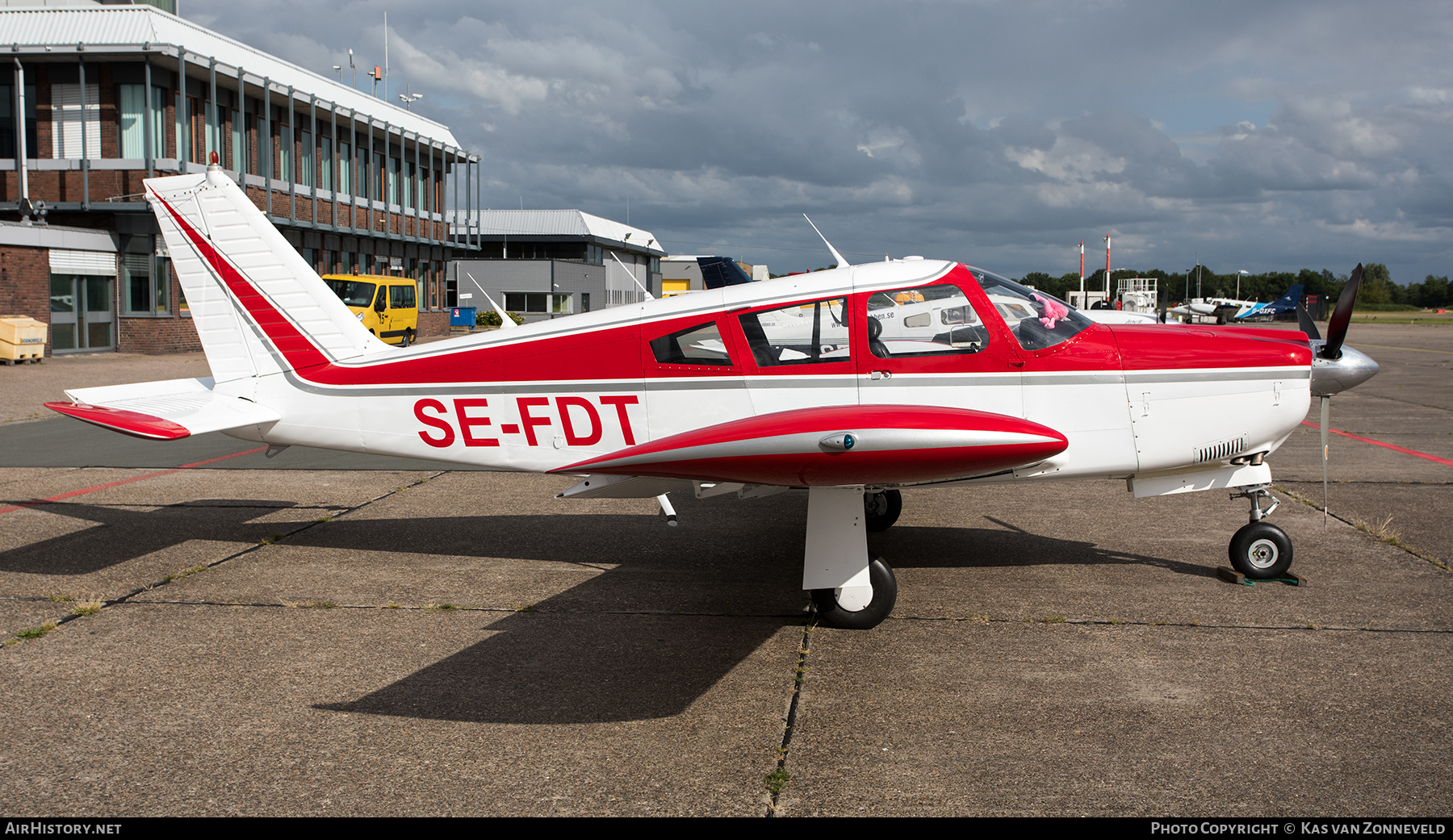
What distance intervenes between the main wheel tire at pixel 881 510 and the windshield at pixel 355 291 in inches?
1048

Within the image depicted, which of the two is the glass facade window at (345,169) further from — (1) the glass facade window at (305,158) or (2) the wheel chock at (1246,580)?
(2) the wheel chock at (1246,580)

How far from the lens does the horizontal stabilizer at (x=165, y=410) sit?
591 centimetres

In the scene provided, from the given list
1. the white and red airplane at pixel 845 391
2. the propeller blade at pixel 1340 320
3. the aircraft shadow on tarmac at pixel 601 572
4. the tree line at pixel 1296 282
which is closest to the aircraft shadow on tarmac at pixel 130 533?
the aircraft shadow on tarmac at pixel 601 572

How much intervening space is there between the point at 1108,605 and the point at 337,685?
445 centimetres

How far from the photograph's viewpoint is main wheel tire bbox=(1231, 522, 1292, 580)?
6.23 m

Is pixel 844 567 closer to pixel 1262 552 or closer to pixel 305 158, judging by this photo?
pixel 1262 552

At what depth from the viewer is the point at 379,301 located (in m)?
31.1

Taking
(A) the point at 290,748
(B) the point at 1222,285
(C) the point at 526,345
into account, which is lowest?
(A) the point at 290,748

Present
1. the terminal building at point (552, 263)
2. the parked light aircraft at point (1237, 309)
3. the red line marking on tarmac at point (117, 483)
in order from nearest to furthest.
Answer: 1. the red line marking on tarmac at point (117, 483)
2. the terminal building at point (552, 263)
3. the parked light aircraft at point (1237, 309)

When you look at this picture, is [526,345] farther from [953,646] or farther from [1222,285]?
[1222,285]

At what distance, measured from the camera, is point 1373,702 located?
441 cm

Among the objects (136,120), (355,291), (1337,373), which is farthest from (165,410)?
(136,120)
